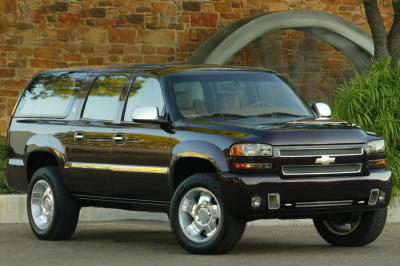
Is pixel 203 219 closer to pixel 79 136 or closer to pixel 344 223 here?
pixel 344 223

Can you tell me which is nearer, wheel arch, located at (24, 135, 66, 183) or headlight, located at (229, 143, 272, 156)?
headlight, located at (229, 143, 272, 156)

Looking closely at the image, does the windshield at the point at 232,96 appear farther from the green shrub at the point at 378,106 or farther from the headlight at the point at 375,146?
the green shrub at the point at 378,106

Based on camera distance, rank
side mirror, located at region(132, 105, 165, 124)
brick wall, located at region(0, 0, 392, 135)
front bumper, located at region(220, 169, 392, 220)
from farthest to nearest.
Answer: brick wall, located at region(0, 0, 392, 135)
side mirror, located at region(132, 105, 165, 124)
front bumper, located at region(220, 169, 392, 220)

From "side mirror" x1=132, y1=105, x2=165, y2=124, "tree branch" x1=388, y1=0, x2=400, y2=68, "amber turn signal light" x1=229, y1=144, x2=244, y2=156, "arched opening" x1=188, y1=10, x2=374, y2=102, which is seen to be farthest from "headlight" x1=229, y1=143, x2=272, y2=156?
"arched opening" x1=188, y1=10, x2=374, y2=102

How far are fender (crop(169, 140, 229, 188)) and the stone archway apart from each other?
40.6 ft

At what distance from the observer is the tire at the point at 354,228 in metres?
10.7

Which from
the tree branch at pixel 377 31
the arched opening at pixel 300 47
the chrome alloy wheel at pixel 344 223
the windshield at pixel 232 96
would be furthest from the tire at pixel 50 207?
the arched opening at pixel 300 47

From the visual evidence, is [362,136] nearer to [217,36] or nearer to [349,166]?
[349,166]

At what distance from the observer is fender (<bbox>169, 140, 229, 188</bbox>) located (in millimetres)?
9742

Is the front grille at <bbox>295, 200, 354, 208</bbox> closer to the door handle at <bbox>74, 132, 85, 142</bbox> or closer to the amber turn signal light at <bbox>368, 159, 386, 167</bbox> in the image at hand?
the amber turn signal light at <bbox>368, 159, 386, 167</bbox>

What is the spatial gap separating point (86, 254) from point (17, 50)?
13685mm

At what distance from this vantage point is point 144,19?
79.2 ft

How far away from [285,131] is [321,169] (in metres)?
0.45

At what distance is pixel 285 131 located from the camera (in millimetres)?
9805
